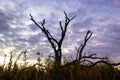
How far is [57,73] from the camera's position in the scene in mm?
8922

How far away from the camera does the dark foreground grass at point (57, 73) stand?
8906 mm

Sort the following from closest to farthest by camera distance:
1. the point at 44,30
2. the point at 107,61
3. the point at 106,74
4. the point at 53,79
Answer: the point at 53,79 < the point at 106,74 < the point at 107,61 < the point at 44,30

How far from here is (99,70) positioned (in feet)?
32.3

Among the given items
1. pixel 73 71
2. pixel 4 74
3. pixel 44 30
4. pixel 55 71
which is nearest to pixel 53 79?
pixel 55 71

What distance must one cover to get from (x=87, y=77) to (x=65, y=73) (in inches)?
25.5

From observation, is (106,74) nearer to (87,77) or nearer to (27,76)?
(87,77)

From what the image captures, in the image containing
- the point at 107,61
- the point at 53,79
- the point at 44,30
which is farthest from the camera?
the point at 44,30

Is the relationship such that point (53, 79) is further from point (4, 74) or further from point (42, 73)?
point (4, 74)

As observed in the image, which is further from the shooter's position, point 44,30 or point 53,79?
point 44,30

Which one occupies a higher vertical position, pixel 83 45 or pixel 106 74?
pixel 83 45

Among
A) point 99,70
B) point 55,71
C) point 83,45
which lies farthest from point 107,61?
point 83,45

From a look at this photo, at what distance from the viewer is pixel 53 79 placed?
870 cm

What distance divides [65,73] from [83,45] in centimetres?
1395

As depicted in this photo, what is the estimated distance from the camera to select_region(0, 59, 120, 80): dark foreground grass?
8.91 m
